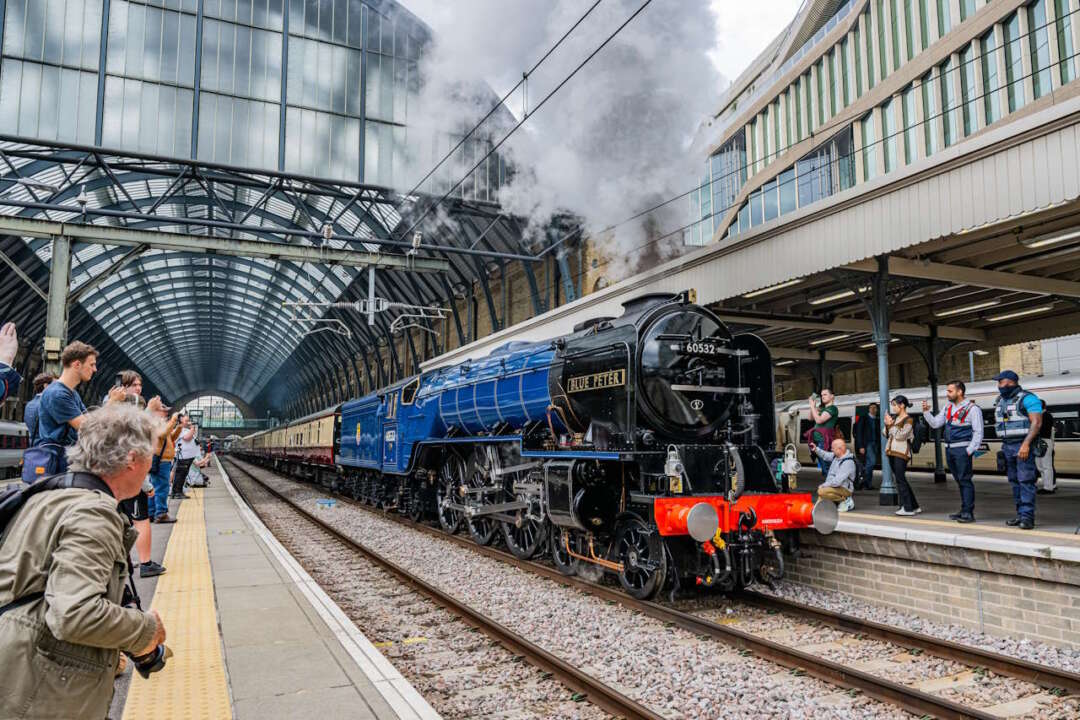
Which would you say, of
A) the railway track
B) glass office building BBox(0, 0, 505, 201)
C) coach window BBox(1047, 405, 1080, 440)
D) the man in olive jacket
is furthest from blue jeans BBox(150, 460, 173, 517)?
coach window BBox(1047, 405, 1080, 440)

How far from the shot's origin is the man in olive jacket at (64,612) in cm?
167

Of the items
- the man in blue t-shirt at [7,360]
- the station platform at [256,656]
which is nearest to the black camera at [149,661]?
the station platform at [256,656]

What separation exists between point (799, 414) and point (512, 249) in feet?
31.6

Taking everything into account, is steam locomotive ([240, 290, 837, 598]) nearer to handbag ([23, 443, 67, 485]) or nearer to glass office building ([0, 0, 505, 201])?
handbag ([23, 443, 67, 485])

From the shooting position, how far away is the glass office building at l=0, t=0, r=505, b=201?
15.5 meters

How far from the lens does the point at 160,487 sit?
8367 millimetres

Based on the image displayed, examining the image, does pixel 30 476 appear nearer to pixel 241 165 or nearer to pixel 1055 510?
pixel 1055 510

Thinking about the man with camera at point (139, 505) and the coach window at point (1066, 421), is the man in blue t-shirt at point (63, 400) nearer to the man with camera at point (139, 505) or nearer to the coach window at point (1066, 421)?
the man with camera at point (139, 505)

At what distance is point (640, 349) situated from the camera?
6379mm

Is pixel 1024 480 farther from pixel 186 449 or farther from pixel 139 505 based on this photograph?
pixel 186 449

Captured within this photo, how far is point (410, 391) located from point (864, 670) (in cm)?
879

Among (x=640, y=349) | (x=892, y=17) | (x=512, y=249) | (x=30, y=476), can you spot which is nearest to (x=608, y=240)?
(x=512, y=249)

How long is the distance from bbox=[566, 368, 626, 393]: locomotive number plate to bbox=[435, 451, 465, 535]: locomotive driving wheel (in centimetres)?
343

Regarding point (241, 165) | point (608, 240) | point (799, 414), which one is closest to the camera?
point (608, 240)
